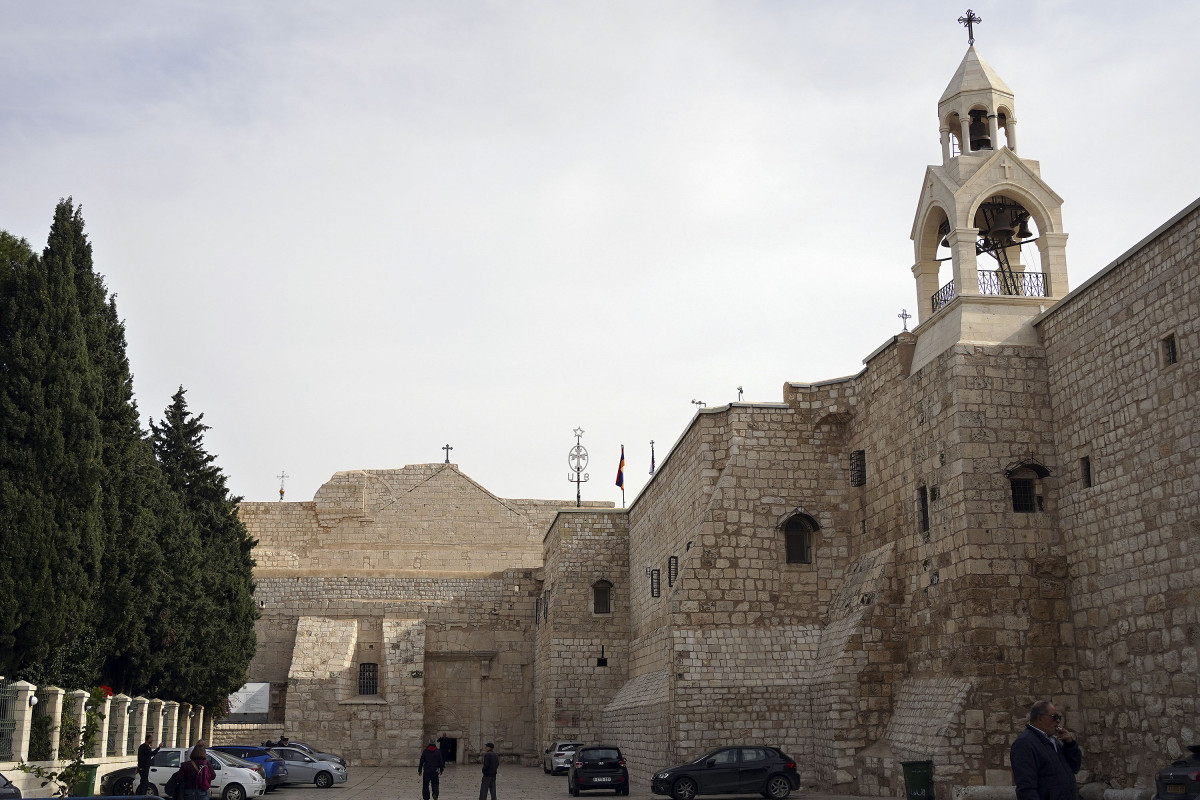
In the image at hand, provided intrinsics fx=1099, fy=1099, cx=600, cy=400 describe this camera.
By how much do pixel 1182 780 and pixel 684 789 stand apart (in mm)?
8534

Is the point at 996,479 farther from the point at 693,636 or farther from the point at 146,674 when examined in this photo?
the point at 146,674

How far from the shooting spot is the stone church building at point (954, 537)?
46.0 ft

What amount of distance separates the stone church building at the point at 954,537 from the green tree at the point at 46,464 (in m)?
10.1

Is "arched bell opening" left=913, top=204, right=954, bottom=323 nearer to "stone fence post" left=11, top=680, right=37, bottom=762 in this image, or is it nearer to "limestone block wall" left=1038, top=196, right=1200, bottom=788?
"limestone block wall" left=1038, top=196, right=1200, bottom=788

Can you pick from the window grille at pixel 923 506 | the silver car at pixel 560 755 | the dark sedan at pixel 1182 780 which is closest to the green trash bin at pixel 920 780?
the window grille at pixel 923 506

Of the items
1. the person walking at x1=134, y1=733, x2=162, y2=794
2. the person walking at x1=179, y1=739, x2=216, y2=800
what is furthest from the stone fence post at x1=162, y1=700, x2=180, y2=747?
the person walking at x1=179, y1=739, x2=216, y2=800

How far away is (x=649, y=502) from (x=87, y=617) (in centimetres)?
1380

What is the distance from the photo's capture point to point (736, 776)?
17.7m

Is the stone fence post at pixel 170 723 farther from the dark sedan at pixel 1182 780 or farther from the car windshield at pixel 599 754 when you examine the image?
the dark sedan at pixel 1182 780

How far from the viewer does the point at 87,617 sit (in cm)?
1748

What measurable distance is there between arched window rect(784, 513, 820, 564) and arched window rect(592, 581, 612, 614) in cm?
961

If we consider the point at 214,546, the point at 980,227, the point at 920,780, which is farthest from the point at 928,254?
the point at 214,546

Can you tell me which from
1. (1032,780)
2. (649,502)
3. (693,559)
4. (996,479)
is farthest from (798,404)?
(1032,780)

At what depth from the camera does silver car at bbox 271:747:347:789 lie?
2348 centimetres
